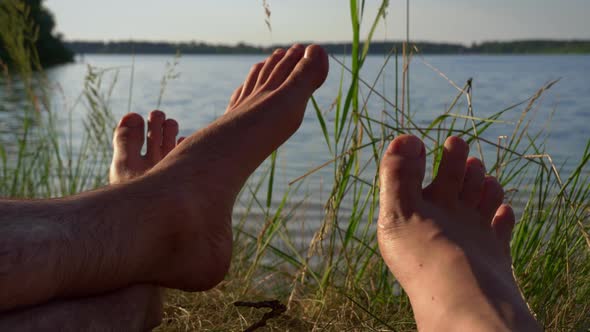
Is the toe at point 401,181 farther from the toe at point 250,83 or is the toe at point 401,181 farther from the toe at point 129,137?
the toe at point 129,137

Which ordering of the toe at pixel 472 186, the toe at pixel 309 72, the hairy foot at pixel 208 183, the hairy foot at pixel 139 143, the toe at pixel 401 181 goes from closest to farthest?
1. the hairy foot at pixel 208 183
2. the toe at pixel 401 181
3. the toe at pixel 472 186
4. the toe at pixel 309 72
5. the hairy foot at pixel 139 143

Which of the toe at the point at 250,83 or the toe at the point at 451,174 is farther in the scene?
the toe at the point at 250,83

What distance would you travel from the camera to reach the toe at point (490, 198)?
5.68 ft

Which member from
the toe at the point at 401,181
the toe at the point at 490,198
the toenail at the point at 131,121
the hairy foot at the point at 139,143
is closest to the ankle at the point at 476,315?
the toe at the point at 401,181

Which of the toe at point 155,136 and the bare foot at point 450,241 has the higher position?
the toe at point 155,136

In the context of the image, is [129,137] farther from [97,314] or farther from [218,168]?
[97,314]

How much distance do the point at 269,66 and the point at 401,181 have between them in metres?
0.67

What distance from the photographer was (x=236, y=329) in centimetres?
159

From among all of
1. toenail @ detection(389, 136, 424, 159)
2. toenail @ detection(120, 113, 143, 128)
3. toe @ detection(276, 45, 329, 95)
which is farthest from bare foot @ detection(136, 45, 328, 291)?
toenail @ detection(120, 113, 143, 128)

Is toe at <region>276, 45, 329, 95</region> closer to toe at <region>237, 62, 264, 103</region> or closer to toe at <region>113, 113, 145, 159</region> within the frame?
toe at <region>237, 62, 264, 103</region>

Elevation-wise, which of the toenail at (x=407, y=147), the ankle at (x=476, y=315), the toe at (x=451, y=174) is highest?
the toenail at (x=407, y=147)

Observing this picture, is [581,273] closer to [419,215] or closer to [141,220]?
[419,215]

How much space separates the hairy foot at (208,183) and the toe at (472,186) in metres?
0.46

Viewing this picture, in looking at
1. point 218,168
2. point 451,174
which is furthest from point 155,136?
point 451,174
